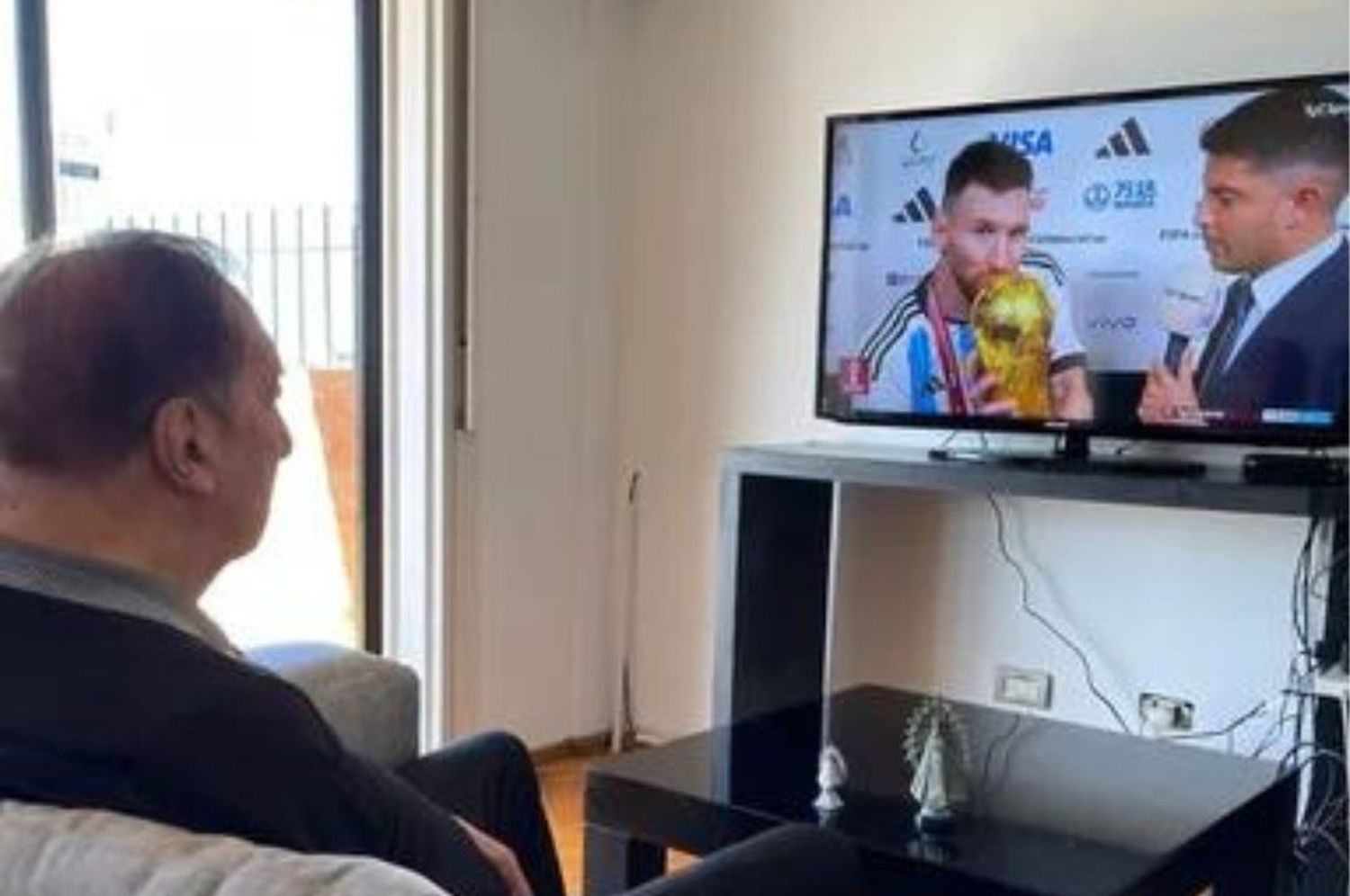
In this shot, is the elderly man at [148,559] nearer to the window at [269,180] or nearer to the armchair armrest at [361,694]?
the armchair armrest at [361,694]

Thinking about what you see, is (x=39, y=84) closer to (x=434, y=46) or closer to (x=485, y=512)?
(x=434, y=46)

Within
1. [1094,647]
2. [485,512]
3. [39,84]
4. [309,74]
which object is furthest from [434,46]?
[1094,647]

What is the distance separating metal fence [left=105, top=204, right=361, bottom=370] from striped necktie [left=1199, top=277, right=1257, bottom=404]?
74.3 inches

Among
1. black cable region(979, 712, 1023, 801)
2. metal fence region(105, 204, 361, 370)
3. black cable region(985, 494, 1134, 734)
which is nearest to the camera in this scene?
black cable region(979, 712, 1023, 801)

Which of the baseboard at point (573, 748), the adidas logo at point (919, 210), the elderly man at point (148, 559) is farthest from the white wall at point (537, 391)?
the elderly man at point (148, 559)

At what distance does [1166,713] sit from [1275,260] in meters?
0.97

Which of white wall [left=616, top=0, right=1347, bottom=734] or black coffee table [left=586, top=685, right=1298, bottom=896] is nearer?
black coffee table [left=586, top=685, right=1298, bottom=896]

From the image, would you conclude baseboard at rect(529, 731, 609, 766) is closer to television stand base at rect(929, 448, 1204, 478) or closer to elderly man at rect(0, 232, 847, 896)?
television stand base at rect(929, 448, 1204, 478)

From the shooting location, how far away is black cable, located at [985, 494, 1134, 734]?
300 cm

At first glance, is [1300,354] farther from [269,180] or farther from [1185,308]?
[269,180]

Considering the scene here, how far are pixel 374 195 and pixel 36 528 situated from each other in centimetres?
245

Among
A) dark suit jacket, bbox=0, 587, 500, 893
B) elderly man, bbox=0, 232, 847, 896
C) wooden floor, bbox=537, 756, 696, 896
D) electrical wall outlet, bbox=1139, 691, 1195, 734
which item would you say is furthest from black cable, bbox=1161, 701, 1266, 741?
dark suit jacket, bbox=0, 587, 500, 893

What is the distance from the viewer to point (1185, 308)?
8.63ft

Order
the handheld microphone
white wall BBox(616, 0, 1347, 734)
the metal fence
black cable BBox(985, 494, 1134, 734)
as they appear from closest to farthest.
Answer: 1. the handheld microphone
2. white wall BBox(616, 0, 1347, 734)
3. black cable BBox(985, 494, 1134, 734)
4. the metal fence
